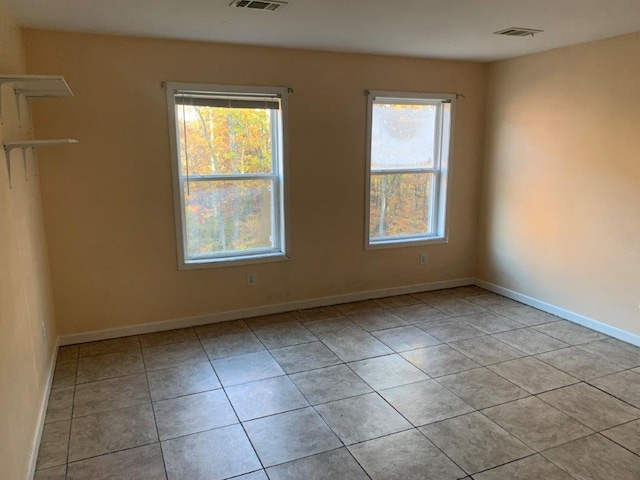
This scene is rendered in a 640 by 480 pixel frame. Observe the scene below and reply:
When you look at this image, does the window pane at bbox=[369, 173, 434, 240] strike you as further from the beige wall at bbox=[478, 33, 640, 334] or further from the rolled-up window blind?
the rolled-up window blind

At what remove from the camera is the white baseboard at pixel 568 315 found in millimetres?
3662

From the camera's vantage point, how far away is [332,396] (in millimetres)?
2871

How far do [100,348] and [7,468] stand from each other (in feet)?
6.33

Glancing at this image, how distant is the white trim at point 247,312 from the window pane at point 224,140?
1.25 m

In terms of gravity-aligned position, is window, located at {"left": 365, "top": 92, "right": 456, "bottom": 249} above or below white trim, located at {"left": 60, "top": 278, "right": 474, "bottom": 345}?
above

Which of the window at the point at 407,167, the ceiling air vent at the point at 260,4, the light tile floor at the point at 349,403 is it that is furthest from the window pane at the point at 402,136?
the ceiling air vent at the point at 260,4

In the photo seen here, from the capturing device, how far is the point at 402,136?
4.63 meters

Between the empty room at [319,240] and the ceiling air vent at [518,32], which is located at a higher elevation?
the ceiling air vent at [518,32]

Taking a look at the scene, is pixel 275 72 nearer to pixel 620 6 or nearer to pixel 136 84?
pixel 136 84

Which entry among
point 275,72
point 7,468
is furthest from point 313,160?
point 7,468

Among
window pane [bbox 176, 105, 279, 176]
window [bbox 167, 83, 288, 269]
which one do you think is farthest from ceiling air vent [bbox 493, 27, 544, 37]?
window pane [bbox 176, 105, 279, 176]

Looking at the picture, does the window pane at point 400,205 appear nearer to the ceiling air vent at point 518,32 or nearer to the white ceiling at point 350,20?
the white ceiling at point 350,20

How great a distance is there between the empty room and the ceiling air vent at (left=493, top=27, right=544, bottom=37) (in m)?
0.04

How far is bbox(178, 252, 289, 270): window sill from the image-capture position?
3.93 m
